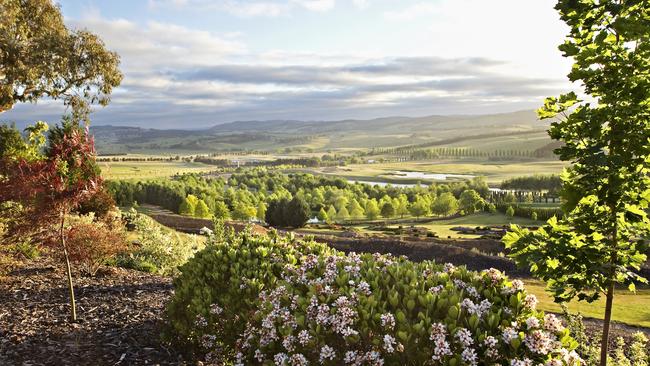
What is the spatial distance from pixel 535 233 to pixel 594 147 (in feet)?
4.28

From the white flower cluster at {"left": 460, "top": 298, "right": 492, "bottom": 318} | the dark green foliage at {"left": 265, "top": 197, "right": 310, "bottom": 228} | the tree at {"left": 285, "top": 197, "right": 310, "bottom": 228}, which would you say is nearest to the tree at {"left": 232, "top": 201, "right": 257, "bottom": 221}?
the dark green foliage at {"left": 265, "top": 197, "right": 310, "bottom": 228}

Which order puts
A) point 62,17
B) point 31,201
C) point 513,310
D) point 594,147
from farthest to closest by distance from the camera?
point 62,17, point 31,201, point 594,147, point 513,310

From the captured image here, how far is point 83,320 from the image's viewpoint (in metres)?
9.17

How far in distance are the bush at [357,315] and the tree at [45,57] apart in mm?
17216

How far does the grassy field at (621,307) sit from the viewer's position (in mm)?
18422

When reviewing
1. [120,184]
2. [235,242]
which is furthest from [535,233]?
[120,184]

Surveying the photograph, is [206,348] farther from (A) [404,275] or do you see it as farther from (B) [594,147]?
(B) [594,147]

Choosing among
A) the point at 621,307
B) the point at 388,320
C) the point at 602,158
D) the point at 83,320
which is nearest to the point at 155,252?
the point at 83,320

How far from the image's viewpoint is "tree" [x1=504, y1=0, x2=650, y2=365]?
5410 mm

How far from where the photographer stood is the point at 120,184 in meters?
99.8

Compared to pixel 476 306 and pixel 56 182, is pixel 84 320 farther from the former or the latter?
pixel 476 306

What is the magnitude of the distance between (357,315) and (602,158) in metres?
3.36

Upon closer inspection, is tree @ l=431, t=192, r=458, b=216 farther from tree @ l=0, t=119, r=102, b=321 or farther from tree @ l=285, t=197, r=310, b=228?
tree @ l=0, t=119, r=102, b=321

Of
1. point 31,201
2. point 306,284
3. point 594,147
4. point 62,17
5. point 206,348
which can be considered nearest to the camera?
point 594,147
